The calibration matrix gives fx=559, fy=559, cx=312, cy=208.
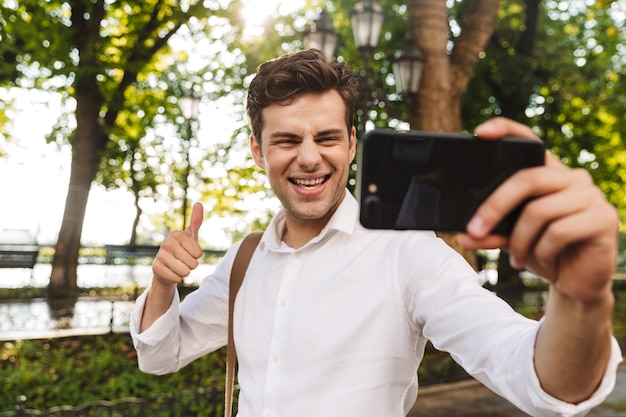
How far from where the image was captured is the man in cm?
92

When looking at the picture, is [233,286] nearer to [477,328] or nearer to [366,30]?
[477,328]

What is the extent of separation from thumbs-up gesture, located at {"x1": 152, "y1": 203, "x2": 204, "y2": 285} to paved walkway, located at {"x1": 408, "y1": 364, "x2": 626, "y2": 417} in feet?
17.0

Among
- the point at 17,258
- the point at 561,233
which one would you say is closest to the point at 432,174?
the point at 561,233

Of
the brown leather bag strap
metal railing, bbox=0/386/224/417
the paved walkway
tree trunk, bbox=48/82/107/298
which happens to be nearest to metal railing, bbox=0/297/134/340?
tree trunk, bbox=48/82/107/298

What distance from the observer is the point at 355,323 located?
174cm

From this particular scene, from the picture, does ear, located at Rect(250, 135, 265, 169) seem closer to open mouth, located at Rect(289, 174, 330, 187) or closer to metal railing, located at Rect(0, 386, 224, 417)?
open mouth, located at Rect(289, 174, 330, 187)

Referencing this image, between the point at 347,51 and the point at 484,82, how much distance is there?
4838 millimetres

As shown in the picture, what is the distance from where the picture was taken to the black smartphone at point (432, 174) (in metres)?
0.97

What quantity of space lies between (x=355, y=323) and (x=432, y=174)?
2.76 ft

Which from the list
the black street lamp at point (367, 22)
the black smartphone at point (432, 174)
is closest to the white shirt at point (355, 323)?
the black smartphone at point (432, 174)

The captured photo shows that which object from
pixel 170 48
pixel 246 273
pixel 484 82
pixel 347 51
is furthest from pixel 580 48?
pixel 246 273

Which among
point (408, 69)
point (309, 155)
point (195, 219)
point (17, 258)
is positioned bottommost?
point (17, 258)

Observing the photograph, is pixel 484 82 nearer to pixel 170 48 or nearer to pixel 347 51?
pixel 347 51

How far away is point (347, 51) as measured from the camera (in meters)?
14.9
